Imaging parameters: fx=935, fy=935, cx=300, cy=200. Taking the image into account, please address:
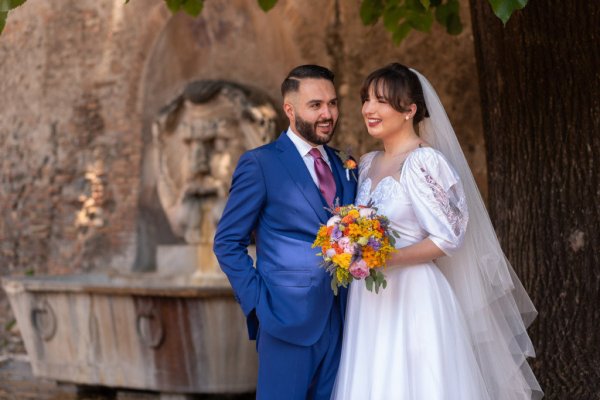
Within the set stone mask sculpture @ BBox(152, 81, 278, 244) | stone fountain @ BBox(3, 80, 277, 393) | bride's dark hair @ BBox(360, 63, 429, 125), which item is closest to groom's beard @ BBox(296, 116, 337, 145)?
bride's dark hair @ BBox(360, 63, 429, 125)

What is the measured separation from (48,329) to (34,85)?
4542 mm

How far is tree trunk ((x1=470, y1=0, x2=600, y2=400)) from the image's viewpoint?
4.63 metres

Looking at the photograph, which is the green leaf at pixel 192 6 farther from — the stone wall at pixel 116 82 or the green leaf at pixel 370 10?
the stone wall at pixel 116 82

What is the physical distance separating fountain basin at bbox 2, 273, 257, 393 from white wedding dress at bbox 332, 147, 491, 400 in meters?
2.84

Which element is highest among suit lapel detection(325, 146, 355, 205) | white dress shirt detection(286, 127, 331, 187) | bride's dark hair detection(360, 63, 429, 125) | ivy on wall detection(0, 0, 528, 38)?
ivy on wall detection(0, 0, 528, 38)

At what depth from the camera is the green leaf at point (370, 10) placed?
6062 mm

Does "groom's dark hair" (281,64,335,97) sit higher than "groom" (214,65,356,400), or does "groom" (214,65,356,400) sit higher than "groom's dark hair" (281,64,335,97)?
"groom's dark hair" (281,64,335,97)

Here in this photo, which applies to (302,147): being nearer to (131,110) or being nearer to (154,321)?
(154,321)

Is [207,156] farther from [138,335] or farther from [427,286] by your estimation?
[427,286]

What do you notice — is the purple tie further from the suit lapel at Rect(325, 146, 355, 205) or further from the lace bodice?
the lace bodice

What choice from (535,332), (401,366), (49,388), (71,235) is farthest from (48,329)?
(401,366)

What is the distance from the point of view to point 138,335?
264 inches

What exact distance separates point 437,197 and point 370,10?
293cm

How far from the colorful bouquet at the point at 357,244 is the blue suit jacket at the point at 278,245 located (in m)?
0.24
